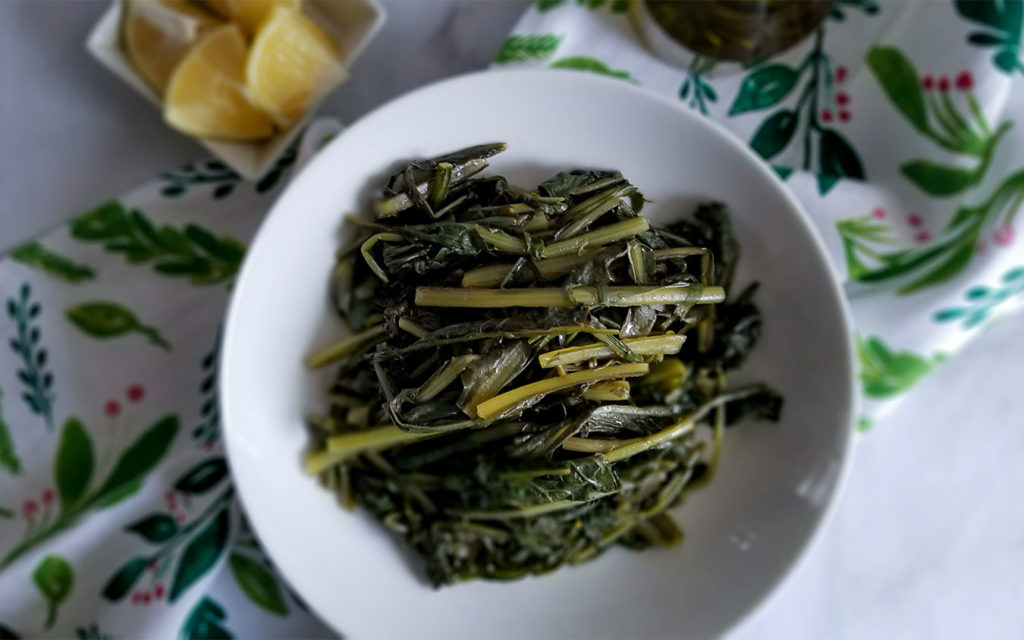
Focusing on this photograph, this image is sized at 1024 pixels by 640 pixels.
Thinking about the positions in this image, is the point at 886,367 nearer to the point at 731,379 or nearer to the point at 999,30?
the point at 731,379

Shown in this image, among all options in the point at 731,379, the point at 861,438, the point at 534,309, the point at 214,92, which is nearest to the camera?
the point at 534,309

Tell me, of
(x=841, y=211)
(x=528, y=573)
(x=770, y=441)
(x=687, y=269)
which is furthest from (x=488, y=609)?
(x=841, y=211)

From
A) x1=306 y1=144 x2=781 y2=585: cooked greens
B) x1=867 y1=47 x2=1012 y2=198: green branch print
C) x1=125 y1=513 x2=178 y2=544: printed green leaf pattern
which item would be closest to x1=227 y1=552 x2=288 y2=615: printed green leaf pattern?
x1=125 y1=513 x2=178 y2=544: printed green leaf pattern

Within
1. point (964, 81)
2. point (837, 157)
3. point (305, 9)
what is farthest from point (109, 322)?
point (964, 81)

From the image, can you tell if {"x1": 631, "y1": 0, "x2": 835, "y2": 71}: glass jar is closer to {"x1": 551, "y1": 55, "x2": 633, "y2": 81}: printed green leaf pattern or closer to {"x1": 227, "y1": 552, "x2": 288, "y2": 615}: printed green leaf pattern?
{"x1": 551, "y1": 55, "x2": 633, "y2": 81}: printed green leaf pattern

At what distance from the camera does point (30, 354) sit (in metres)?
1.70

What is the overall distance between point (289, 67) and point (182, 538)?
3.05 feet

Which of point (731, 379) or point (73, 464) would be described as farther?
point (73, 464)

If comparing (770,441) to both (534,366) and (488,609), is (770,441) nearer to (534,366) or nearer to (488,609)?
(488,609)

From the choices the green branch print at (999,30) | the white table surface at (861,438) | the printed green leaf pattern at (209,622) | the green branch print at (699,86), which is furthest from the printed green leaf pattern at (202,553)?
the green branch print at (999,30)

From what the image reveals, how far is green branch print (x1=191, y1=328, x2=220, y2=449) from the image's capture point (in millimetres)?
1625

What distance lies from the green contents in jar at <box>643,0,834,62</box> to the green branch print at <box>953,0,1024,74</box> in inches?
10.8

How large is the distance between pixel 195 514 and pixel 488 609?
0.62 meters

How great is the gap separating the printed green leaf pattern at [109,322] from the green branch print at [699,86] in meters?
1.18
